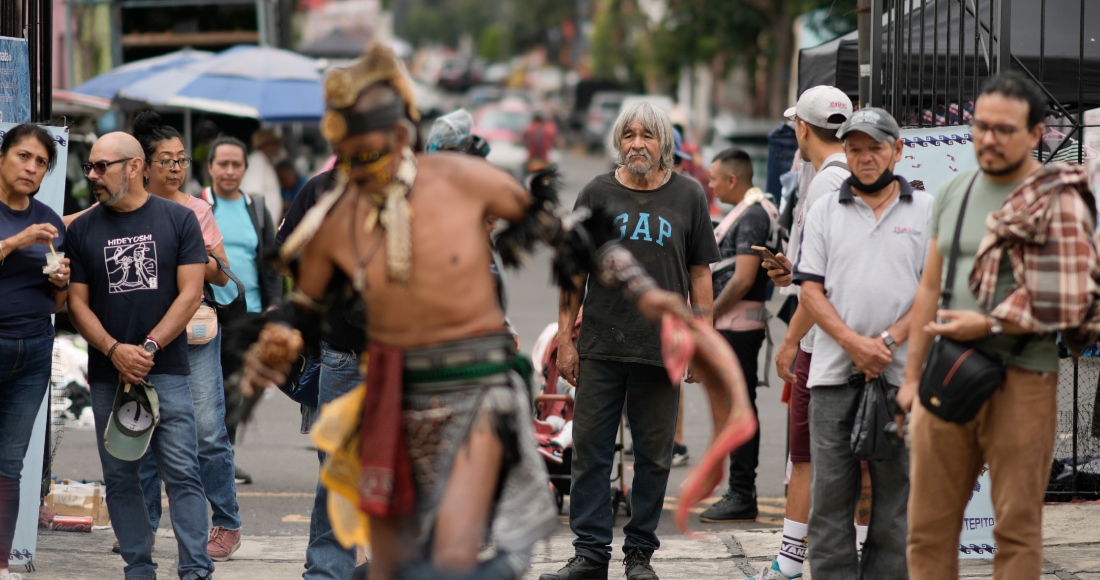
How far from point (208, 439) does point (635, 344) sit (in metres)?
2.06

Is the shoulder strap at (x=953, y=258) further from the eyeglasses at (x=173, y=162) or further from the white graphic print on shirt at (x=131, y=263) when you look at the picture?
the eyeglasses at (x=173, y=162)

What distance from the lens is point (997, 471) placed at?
4488mm

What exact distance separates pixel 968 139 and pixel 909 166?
0.29m

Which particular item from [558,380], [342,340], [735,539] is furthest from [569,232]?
[558,380]

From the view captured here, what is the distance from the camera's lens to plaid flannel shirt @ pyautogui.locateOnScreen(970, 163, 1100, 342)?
4293mm

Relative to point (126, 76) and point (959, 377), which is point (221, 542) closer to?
point (959, 377)

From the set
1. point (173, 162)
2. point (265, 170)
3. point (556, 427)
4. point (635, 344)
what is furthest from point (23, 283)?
point (265, 170)

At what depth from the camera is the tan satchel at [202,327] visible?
6102mm

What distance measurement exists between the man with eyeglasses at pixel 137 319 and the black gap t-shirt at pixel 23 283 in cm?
12

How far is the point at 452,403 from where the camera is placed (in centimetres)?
397

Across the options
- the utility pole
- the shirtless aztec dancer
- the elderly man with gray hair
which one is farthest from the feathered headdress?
the utility pole

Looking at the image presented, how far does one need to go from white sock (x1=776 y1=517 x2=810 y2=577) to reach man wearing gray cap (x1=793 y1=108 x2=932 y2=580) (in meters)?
0.51

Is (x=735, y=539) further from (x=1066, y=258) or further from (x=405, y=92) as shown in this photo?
(x=405, y=92)

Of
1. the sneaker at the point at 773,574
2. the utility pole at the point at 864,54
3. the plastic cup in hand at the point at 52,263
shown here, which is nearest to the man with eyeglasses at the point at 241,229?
the plastic cup in hand at the point at 52,263
